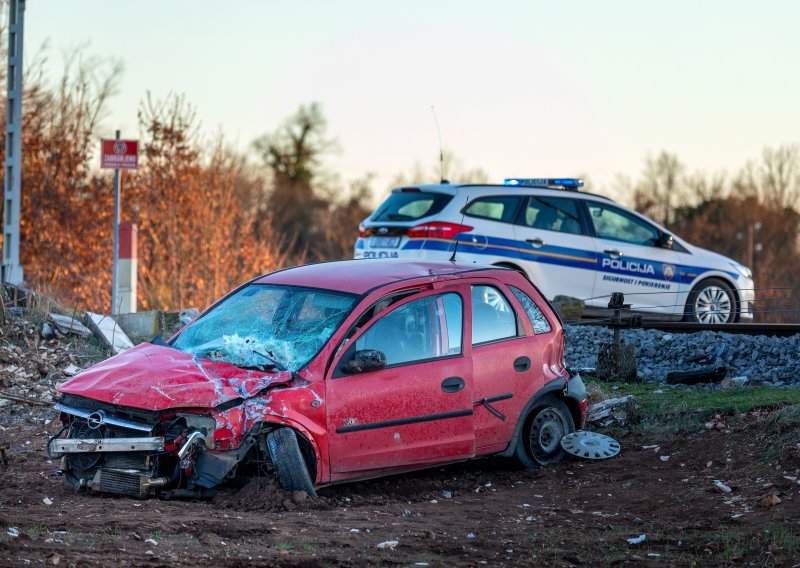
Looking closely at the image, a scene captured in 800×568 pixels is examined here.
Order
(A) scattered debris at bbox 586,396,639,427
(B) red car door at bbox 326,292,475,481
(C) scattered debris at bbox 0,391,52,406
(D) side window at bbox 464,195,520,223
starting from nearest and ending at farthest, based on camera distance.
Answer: (B) red car door at bbox 326,292,475,481
(A) scattered debris at bbox 586,396,639,427
(C) scattered debris at bbox 0,391,52,406
(D) side window at bbox 464,195,520,223

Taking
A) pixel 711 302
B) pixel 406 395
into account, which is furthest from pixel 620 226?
pixel 406 395

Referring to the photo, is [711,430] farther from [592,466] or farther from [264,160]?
[264,160]

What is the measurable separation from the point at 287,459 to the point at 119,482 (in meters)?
1.05

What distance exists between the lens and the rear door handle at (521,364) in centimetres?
895

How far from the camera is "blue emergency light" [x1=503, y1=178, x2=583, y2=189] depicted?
15805mm

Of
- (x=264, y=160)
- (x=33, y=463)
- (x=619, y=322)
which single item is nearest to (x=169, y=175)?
(x=619, y=322)

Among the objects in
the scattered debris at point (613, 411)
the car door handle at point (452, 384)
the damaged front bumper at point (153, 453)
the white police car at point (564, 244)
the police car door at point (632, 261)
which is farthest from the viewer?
the police car door at point (632, 261)

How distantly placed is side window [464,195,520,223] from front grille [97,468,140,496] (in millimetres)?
8554

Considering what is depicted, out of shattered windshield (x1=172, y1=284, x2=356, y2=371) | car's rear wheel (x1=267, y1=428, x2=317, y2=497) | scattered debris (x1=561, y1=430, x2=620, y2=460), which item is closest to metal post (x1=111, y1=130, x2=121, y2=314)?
shattered windshield (x1=172, y1=284, x2=356, y2=371)

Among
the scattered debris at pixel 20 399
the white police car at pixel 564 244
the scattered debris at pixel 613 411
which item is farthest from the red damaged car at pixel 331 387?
the white police car at pixel 564 244

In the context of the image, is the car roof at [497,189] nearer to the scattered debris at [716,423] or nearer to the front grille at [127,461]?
the scattered debris at [716,423]

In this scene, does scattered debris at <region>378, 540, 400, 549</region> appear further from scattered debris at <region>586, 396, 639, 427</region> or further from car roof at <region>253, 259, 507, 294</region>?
scattered debris at <region>586, 396, 639, 427</region>

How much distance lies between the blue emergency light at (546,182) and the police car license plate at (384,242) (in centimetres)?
170

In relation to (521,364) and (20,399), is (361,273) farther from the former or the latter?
(20,399)
